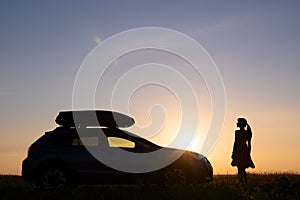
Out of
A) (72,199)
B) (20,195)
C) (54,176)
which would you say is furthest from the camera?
(54,176)

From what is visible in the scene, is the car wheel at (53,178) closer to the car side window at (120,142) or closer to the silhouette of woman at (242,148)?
the car side window at (120,142)

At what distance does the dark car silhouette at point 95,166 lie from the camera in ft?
45.1

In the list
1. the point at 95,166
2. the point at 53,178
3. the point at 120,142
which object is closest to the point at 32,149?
the point at 53,178

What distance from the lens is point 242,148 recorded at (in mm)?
15203

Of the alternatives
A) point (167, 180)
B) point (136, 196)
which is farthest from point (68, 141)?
point (136, 196)

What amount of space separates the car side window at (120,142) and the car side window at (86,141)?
0.36 m

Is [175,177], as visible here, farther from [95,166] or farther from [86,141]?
[86,141]

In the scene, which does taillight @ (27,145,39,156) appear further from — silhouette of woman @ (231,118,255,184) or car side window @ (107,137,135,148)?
silhouette of woman @ (231,118,255,184)

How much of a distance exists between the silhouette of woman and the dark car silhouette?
156 centimetres

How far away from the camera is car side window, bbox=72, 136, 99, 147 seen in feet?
45.5

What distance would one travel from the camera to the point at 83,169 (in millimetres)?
13766

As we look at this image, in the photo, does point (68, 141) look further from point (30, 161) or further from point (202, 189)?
point (202, 189)

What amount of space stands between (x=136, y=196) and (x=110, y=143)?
129 inches

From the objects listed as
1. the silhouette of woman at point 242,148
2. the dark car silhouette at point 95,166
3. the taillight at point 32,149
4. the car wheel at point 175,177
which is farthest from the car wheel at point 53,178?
the silhouette of woman at point 242,148
